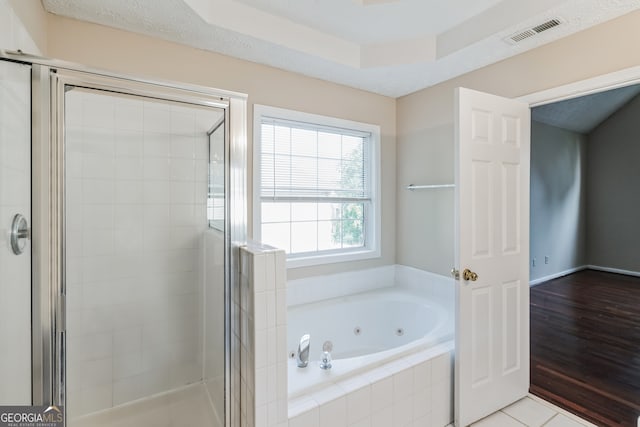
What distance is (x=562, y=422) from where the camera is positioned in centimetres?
185

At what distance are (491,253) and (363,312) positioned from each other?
3.89 ft

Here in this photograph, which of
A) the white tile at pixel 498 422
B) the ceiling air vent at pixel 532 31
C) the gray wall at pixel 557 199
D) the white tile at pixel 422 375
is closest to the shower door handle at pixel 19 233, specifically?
the white tile at pixel 422 375

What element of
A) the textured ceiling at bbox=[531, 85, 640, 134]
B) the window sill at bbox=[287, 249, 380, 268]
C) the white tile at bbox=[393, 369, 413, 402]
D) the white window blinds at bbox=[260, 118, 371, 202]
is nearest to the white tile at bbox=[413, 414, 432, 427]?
the white tile at bbox=[393, 369, 413, 402]

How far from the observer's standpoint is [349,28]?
2129 mm

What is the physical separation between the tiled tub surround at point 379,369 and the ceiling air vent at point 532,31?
1796 mm

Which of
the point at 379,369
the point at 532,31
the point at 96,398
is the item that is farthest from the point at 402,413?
the point at 532,31

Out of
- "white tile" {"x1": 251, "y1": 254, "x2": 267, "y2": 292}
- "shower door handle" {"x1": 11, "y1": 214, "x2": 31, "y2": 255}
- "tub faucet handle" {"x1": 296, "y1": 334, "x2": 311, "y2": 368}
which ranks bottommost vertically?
"tub faucet handle" {"x1": 296, "y1": 334, "x2": 311, "y2": 368}

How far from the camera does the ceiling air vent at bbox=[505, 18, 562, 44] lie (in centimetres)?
177

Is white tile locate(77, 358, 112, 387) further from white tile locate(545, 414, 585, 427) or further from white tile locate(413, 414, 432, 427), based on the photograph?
white tile locate(545, 414, 585, 427)

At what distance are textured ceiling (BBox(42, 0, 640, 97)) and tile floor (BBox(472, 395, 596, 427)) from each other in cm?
236

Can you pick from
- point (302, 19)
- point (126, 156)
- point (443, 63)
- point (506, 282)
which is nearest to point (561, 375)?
point (506, 282)

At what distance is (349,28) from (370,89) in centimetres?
75

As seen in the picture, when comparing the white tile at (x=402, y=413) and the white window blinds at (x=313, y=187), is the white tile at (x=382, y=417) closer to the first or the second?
the white tile at (x=402, y=413)

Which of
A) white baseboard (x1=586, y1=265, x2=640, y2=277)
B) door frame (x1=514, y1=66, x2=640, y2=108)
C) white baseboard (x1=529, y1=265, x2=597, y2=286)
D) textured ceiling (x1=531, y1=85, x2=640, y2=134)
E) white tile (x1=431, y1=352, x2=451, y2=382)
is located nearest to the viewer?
door frame (x1=514, y1=66, x2=640, y2=108)
